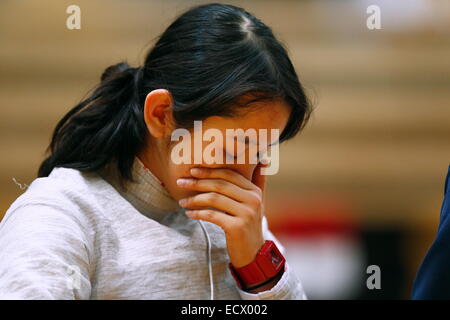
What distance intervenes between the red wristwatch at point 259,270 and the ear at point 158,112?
0.27 m

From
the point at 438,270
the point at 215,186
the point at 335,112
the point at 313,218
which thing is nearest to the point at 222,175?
the point at 215,186

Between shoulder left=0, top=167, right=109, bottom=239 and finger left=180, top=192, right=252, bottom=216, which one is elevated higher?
shoulder left=0, top=167, right=109, bottom=239

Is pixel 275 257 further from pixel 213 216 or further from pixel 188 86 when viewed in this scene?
pixel 188 86

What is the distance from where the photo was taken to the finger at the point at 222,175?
3.16 ft

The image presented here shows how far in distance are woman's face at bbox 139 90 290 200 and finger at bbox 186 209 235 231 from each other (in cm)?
5

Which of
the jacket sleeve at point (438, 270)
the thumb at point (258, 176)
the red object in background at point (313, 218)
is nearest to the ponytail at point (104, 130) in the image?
the thumb at point (258, 176)

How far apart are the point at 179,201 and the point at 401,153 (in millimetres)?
1733

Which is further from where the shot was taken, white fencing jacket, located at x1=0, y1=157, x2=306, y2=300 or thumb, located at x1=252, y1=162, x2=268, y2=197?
thumb, located at x1=252, y1=162, x2=268, y2=197

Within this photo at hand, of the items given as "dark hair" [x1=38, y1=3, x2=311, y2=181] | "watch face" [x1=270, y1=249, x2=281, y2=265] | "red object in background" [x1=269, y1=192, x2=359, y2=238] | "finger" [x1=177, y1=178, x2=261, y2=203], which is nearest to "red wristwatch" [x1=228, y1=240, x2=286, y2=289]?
"watch face" [x1=270, y1=249, x2=281, y2=265]

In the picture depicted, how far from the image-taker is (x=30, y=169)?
75.7 inches

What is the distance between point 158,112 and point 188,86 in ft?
0.23

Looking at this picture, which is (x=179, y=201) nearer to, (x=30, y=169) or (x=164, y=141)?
(x=164, y=141)

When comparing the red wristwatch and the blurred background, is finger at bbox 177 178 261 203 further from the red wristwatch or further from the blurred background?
the blurred background

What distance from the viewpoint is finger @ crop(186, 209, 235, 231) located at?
3.14 ft
